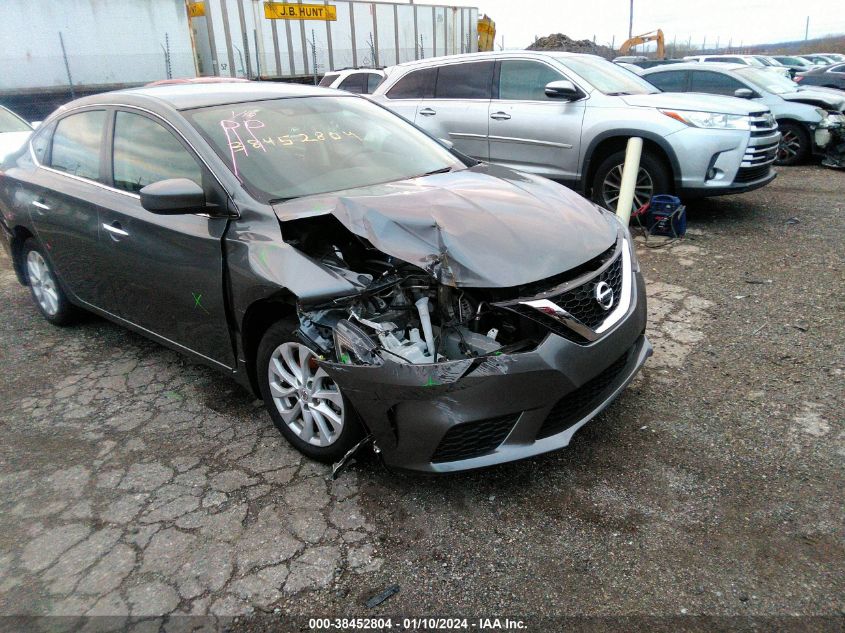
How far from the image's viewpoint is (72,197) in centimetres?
386

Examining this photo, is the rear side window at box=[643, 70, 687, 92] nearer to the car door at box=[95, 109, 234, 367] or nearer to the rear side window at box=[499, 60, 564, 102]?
the rear side window at box=[499, 60, 564, 102]

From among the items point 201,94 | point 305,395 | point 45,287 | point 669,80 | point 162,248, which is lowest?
point 45,287

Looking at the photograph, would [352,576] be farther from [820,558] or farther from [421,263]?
[820,558]

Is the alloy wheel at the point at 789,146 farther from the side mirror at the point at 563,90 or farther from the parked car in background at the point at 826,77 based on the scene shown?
the parked car in background at the point at 826,77

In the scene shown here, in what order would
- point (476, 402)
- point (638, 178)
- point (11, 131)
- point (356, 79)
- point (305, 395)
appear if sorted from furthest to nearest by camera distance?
point (356, 79) < point (11, 131) < point (638, 178) < point (305, 395) < point (476, 402)

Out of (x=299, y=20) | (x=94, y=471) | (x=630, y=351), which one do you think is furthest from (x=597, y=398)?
(x=299, y=20)

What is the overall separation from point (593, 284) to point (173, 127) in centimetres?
227

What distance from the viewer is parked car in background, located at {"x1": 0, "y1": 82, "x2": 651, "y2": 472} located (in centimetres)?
245

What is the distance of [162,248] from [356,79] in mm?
9497

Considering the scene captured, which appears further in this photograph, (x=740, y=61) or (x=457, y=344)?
(x=740, y=61)

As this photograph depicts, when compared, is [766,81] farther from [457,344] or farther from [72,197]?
[72,197]

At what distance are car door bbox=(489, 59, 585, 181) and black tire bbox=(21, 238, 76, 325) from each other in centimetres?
464

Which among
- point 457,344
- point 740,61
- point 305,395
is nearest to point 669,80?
point 740,61

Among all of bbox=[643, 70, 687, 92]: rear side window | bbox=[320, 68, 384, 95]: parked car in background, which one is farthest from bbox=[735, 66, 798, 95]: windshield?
bbox=[320, 68, 384, 95]: parked car in background
